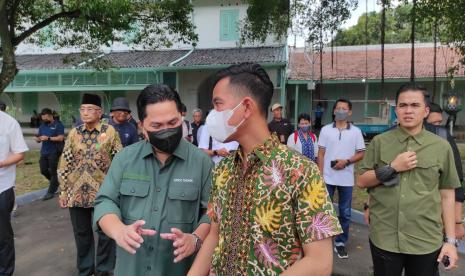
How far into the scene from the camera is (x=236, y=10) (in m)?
18.6

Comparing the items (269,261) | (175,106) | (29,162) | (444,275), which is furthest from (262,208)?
(29,162)

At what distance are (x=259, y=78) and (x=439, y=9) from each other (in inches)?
306

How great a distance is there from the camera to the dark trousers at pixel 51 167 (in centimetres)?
702

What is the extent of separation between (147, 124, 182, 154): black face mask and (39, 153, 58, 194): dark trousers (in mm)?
5857

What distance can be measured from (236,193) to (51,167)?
21.7 ft

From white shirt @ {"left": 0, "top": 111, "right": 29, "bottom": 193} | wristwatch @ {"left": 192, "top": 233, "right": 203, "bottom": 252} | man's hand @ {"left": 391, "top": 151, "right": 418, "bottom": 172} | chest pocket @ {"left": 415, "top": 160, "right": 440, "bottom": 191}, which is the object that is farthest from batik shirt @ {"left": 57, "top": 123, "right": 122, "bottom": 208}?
chest pocket @ {"left": 415, "top": 160, "right": 440, "bottom": 191}

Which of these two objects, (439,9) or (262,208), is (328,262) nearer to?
(262,208)

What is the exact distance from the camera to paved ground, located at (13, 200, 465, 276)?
13.2 ft

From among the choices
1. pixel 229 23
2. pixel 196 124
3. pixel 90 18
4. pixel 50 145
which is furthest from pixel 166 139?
pixel 229 23

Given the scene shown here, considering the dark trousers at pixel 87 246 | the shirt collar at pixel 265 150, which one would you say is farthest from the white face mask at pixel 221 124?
the dark trousers at pixel 87 246

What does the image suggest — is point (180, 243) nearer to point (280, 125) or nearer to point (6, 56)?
point (280, 125)

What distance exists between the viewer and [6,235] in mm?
3369

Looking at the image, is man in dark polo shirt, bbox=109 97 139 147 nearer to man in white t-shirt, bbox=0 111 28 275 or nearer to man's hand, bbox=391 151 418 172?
man in white t-shirt, bbox=0 111 28 275

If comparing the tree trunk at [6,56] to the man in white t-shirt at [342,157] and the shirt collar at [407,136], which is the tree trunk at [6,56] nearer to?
the man in white t-shirt at [342,157]
